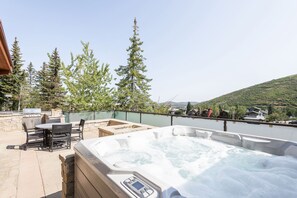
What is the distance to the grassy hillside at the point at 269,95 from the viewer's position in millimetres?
20688

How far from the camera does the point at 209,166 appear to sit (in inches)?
88.0

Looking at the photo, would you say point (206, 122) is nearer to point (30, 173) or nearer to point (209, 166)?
point (209, 166)

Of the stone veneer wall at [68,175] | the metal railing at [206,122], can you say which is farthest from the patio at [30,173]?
the metal railing at [206,122]

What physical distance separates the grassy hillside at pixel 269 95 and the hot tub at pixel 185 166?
22.1 m

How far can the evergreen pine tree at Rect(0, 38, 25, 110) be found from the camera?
17578 millimetres

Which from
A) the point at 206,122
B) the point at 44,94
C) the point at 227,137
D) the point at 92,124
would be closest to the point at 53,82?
the point at 44,94

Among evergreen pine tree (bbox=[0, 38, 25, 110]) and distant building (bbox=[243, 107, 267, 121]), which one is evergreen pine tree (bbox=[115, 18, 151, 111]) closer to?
distant building (bbox=[243, 107, 267, 121])

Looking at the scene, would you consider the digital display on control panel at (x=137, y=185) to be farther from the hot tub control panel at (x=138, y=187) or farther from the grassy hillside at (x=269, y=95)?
the grassy hillside at (x=269, y=95)

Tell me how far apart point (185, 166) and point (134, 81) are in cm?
1281

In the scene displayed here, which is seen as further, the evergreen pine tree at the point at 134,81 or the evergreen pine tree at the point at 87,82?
the evergreen pine tree at the point at 134,81

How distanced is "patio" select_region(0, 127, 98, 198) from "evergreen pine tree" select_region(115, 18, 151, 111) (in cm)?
1003

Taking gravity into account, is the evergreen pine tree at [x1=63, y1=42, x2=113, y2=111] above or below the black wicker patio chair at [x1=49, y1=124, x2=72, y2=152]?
above

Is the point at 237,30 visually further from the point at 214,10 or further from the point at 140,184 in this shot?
the point at 140,184

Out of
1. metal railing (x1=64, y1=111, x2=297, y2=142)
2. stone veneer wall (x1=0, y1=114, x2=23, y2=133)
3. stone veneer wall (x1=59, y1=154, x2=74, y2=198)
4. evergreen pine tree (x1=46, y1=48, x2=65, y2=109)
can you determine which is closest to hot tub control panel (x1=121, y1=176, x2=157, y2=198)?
stone veneer wall (x1=59, y1=154, x2=74, y2=198)
